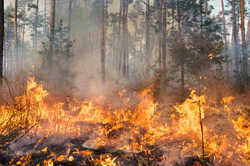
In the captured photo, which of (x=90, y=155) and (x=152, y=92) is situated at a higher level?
(x=152, y=92)

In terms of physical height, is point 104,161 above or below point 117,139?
below


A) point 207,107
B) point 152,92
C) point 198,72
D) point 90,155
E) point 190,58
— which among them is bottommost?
point 90,155

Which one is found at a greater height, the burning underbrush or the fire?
the burning underbrush

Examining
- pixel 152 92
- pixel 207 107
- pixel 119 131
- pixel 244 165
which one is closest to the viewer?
pixel 244 165

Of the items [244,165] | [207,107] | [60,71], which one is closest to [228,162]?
[244,165]

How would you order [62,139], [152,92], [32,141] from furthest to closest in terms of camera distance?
[152,92], [62,139], [32,141]

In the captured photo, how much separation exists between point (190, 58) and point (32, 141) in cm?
894

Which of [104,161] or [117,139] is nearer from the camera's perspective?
[104,161]

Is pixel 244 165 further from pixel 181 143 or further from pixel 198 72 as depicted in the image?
pixel 198 72

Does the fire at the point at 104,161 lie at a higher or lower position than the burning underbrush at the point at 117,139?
lower

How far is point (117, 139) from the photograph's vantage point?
5.06 meters

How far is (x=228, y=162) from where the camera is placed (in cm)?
369

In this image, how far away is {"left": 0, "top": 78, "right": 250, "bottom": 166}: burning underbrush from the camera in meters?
3.82

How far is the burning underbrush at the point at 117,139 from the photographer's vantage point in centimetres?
382
